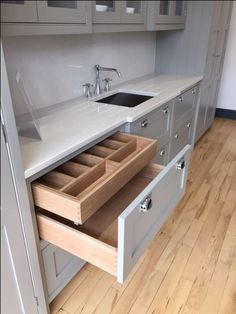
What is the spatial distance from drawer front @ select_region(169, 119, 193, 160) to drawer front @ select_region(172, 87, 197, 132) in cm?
8

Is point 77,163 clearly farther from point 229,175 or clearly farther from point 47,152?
point 229,175

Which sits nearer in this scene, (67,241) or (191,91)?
(67,241)

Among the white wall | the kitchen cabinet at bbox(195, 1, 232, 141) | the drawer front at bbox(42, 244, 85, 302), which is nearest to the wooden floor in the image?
the drawer front at bbox(42, 244, 85, 302)

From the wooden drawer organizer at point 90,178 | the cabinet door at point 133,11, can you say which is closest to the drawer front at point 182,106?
the cabinet door at point 133,11

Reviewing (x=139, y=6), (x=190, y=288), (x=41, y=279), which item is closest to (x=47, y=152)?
(x=41, y=279)

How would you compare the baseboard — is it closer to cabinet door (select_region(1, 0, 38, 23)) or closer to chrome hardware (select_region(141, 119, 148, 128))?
chrome hardware (select_region(141, 119, 148, 128))

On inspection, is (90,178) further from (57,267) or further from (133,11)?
(133,11)

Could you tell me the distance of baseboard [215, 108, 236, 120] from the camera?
3.25 m

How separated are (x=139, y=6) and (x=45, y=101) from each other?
0.68m

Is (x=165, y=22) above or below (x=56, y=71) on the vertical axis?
above

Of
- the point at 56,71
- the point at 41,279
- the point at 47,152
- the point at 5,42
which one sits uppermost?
the point at 5,42

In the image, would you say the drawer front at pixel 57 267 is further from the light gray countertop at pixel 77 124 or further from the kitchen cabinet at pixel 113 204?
the light gray countertop at pixel 77 124

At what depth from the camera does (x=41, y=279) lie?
1062 millimetres

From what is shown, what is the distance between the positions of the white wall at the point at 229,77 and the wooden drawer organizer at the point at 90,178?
197cm
